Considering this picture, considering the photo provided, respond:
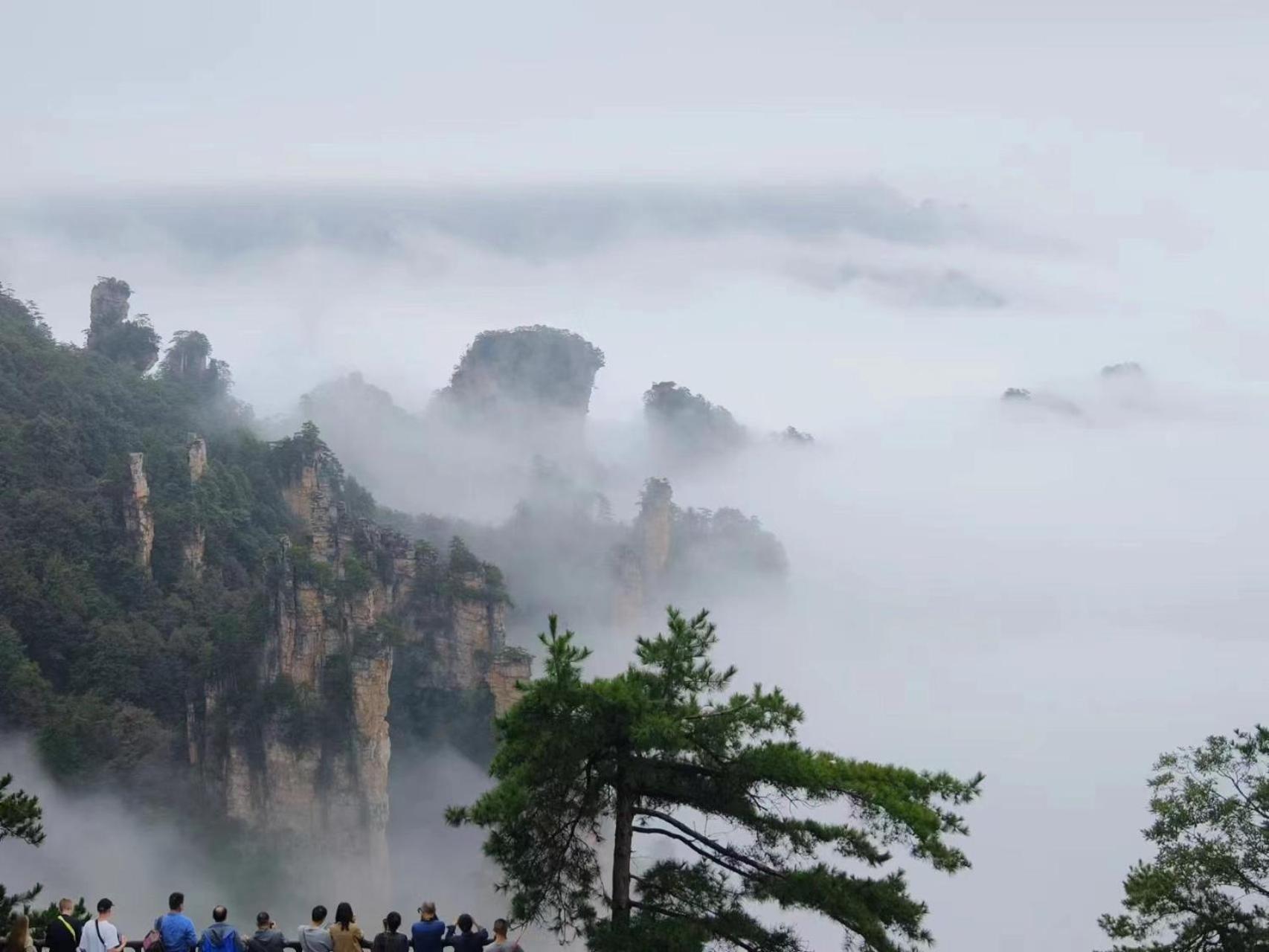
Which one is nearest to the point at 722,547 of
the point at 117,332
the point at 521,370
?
the point at 521,370

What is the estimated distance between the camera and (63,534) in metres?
54.6

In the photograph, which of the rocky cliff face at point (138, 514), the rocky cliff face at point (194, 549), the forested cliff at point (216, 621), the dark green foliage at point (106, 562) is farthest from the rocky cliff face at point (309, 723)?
the rocky cliff face at point (194, 549)

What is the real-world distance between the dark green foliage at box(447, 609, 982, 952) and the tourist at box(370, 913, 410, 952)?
5.73 feet

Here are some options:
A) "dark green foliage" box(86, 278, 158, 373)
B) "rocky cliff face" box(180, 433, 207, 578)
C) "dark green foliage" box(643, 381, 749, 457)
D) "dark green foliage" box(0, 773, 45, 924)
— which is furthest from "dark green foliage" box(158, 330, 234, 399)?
"dark green foliage" box(0, 773, 45, 924)

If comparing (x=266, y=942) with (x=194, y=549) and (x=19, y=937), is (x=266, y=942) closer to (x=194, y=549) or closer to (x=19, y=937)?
(x=19, y=937)

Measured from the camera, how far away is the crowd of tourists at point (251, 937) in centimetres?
1312

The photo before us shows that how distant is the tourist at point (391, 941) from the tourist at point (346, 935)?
0.14 meters

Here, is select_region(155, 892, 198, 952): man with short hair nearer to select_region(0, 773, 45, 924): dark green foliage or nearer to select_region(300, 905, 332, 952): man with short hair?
select_region(300, 905, 332, 952): man with short hair

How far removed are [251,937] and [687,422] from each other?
345 ft

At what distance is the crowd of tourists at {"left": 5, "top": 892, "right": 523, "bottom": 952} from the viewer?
43.1 feet

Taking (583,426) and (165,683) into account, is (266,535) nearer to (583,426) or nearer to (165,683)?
(165,683)

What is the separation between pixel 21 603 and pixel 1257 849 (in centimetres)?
4302

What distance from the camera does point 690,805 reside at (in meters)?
15.7

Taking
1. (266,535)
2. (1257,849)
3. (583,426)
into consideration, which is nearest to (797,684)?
(583,426)
